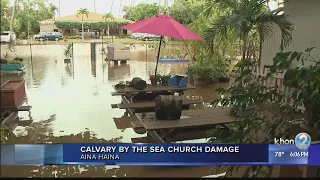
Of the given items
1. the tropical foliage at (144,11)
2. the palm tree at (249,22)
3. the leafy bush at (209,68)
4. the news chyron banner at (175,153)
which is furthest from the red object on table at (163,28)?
the tropical foliage at (144,11)

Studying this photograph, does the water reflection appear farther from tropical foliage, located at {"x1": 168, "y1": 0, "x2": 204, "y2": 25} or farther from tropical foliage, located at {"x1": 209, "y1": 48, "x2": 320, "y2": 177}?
tropical foliage, located at {"x1": 209, "y1": 48, "x2": 320, "y2": 177}

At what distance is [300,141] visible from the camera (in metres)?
1.86

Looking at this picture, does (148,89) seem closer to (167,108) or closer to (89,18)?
(167,108)

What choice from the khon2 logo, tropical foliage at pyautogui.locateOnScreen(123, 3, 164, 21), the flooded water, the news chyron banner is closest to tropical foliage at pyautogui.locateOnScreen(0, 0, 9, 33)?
the flooded water

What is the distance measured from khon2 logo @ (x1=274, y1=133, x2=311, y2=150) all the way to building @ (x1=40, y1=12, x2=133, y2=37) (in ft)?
63.8

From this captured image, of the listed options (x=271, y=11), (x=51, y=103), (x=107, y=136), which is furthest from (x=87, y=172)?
(x=271, y=11)

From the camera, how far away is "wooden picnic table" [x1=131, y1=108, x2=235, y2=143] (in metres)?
4.45

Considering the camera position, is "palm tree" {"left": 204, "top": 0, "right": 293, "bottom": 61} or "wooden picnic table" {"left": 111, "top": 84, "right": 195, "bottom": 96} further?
"wooden picnic table" {"left": 111, "top": 84, "right": 195, "bottom": 96}

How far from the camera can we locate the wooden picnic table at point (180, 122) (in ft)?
14.6

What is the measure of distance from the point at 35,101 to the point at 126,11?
2129 cm

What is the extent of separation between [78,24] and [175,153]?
2371 cm

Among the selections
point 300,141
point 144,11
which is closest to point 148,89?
point 300,141

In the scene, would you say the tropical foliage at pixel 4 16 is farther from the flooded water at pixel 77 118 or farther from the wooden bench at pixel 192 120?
the wooden bench at pixel 192 120

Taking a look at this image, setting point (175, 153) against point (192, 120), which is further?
point (192, 120)
